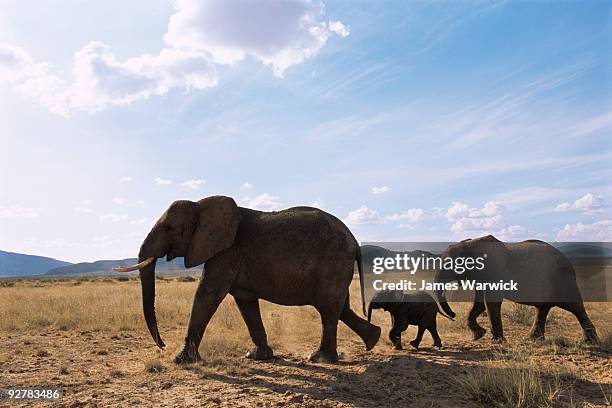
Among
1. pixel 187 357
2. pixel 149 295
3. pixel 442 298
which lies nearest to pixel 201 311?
pixel 187 357

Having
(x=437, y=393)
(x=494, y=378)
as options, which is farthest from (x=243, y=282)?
(x=494, y=378)

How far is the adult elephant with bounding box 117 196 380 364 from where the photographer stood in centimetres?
837

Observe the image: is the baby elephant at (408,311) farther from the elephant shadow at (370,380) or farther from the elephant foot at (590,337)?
the elephant foot at (590,337)

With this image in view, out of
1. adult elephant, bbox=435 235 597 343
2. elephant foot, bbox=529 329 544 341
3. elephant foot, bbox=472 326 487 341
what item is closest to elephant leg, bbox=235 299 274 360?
adult elephant, bbox=435 235 597 343

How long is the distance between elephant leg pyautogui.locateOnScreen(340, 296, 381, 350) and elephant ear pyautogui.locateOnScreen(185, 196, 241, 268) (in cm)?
256

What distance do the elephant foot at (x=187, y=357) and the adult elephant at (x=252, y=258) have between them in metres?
0.02

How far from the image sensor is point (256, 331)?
9.02 m

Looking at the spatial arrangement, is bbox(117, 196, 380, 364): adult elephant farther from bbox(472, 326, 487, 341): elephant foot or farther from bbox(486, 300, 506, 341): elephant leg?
bbox(472, 326, 487, 341): elephant foot

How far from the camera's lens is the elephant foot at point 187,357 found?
8.14 metres

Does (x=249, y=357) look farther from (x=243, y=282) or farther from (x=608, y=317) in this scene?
(x=608, y=317)

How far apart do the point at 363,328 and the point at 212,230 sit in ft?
11.1

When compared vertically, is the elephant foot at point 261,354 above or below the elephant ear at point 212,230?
below

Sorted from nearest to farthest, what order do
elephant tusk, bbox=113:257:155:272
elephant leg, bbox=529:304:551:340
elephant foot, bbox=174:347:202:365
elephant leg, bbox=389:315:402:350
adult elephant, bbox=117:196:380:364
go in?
elephant tusk, bbox=113:257:155:272
elephant foot, bbox=174:347:202:365
adult elephant, bbox=117:196:380:364
elephant leg, bbox=389:315:402:350
elephant leg, bbox=529:304:551:340

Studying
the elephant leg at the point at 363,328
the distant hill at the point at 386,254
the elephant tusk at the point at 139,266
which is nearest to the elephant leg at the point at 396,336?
the elephant leg at the point at 363,328
